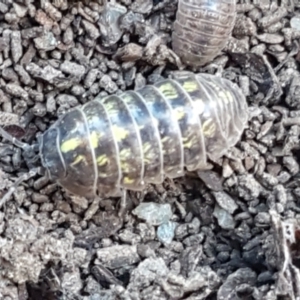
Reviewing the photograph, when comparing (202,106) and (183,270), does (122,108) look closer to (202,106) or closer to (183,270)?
(202,106)

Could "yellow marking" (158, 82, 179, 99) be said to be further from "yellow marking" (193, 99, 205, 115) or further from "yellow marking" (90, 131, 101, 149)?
"yellow marking" (90, 131, 101, 149)

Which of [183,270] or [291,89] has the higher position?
[291,89]

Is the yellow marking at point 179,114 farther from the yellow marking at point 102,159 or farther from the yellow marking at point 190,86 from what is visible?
the yellow marking at point 102,159

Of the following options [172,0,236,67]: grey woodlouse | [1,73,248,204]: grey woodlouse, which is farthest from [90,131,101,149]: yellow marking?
[172,0,236,67]: grey woodlouse

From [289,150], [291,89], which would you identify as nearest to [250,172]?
[289,150]

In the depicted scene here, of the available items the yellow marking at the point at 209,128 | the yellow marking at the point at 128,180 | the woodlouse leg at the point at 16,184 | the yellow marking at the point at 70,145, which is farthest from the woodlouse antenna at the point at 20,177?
the yellow marking at the point at 209,128

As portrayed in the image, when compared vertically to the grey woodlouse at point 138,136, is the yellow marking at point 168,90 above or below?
above
